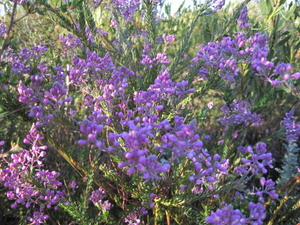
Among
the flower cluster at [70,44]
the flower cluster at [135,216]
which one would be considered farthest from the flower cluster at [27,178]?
the flower cluster at [70,44]

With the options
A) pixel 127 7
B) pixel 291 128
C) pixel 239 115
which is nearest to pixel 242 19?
pixel 239 115

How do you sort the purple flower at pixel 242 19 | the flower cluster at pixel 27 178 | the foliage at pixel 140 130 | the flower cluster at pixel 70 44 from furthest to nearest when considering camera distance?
the flower cluster at pixel 70 44
the purple flower at pixel 242 19
the flower cluster at pixel 27 178
the foliage at pixel 140 130

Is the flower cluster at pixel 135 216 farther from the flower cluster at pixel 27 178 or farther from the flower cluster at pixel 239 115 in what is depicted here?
the flower cluster at pixel 239 115

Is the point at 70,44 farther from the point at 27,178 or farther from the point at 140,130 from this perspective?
the point at 140,130

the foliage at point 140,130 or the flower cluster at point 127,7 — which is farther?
the flower cluster at point 127,7

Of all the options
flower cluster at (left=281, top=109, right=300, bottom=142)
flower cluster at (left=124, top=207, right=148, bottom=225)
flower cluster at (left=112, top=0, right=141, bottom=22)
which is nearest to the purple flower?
flower cluster at (left=281, top=109, right=300, bottom=142)

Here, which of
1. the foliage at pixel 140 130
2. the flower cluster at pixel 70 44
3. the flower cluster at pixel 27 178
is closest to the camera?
the foliage at pixel 140 130

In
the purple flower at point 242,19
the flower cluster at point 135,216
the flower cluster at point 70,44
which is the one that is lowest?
the flower cluster at point 135,216

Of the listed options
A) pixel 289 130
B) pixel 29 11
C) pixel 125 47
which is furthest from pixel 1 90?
pixel 289 130

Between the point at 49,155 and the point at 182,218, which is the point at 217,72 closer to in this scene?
the point at 182,218

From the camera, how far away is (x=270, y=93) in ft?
6.77

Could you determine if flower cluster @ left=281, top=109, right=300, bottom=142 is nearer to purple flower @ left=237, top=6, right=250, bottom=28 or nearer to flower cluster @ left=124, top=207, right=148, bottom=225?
purple flower @ left=237, top=6, right=250, bottom=28

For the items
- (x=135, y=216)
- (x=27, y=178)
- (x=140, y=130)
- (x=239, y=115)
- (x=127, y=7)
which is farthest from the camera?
(x=127, y=7)

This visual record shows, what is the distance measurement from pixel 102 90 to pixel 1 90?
1.49ft
